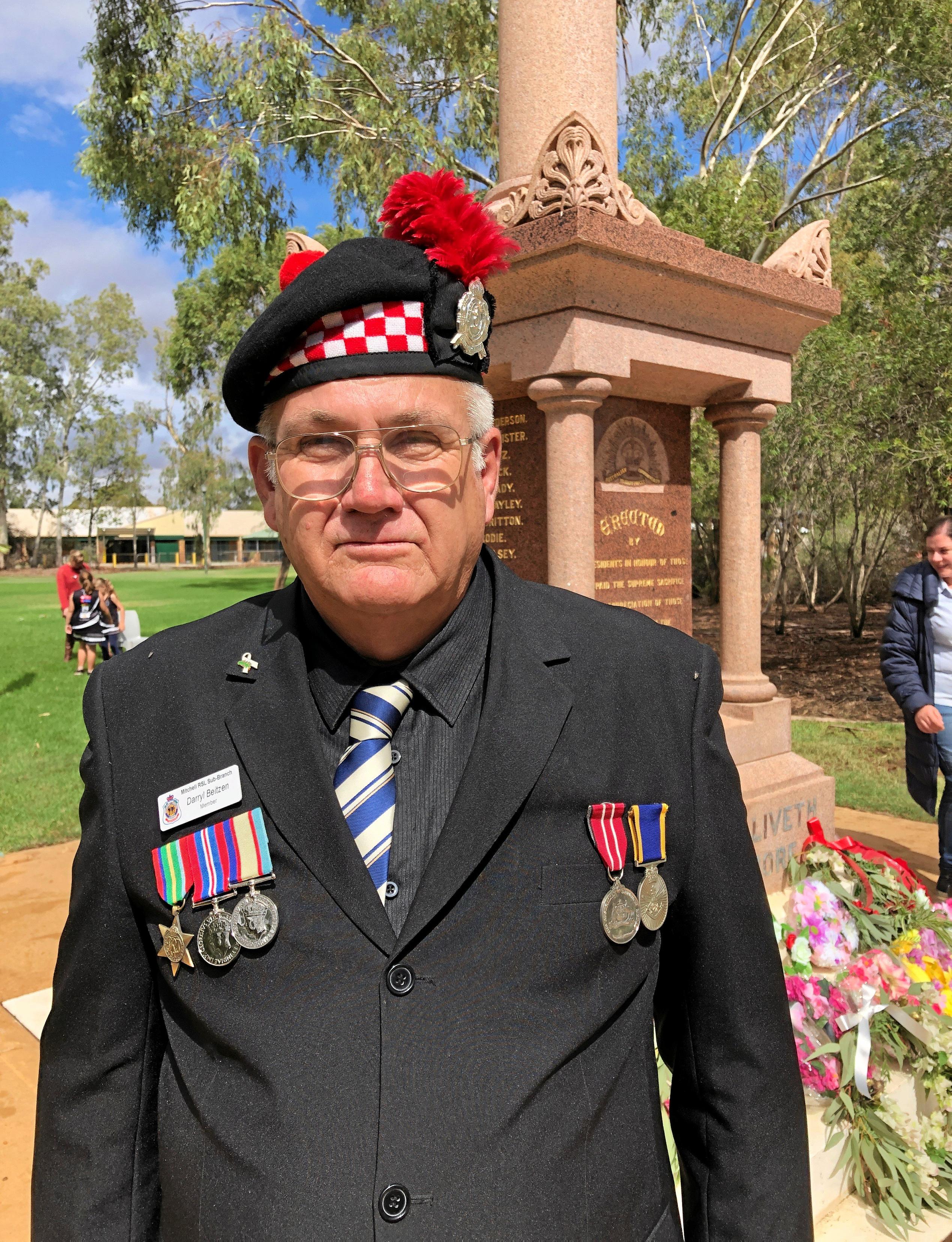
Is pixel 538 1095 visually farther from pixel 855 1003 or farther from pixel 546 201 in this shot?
pixel 546 201

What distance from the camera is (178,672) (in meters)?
1.54

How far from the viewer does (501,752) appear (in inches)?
54.6

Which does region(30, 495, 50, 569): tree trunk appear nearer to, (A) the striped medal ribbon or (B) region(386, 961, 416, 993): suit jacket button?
(A) the striped medal ribbon

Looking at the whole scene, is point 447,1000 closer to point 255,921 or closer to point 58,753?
point 255,921

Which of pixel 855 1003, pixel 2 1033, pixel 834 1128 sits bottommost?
pixel 2 1033

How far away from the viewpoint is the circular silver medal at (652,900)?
4.54 feet

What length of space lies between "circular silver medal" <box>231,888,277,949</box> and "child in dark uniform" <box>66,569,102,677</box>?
43.5ft

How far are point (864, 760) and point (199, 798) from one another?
25.0 ft

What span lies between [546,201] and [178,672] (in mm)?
2861

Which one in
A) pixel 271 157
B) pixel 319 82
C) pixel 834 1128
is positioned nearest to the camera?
pixel 834 1128

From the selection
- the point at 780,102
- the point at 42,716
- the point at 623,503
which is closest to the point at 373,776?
the point at 623,503

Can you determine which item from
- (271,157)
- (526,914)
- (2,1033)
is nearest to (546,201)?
(526,914)

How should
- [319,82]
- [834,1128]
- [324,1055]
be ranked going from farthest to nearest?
[319,82] → [834,1128] → [324,1055]

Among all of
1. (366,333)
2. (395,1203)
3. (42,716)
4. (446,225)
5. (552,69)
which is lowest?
(42,716)
